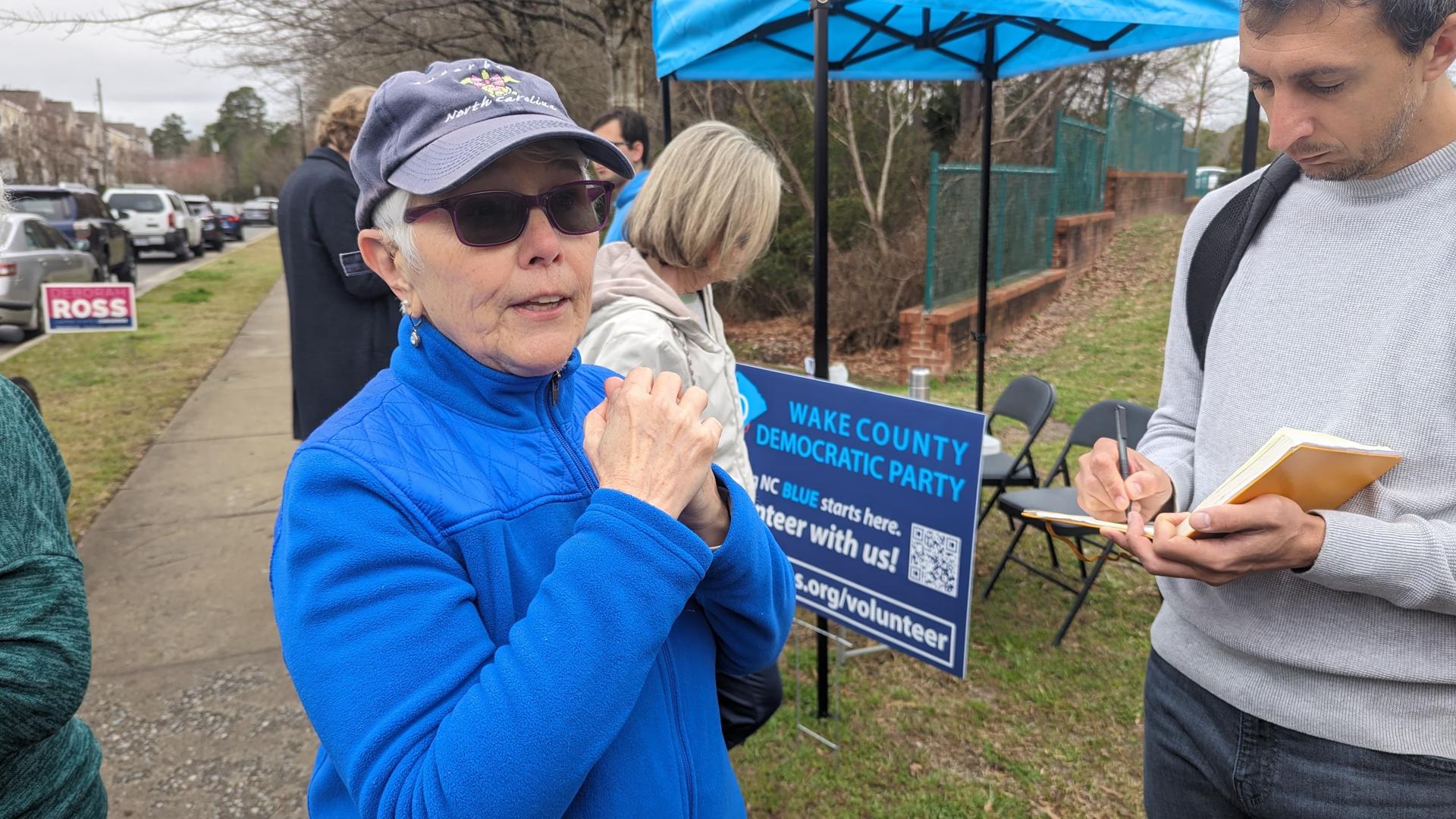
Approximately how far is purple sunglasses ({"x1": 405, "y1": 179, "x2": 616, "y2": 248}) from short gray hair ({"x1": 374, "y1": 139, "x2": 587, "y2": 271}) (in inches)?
0.8

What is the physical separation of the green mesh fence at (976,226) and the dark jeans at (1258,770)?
699 cm

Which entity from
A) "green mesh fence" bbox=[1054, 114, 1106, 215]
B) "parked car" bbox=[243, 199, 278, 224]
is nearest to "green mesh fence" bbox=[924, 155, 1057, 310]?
"green mesh fence" bbox=[1054, 114, 1106, 215]

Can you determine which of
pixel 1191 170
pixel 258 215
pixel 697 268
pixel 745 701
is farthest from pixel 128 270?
pixel 258 215

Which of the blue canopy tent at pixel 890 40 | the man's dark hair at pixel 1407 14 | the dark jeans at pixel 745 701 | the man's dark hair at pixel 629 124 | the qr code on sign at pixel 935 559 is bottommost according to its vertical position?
the dark jeans at pixel 745 701

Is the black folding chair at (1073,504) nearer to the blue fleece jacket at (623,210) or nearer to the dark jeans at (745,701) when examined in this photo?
the dark jeans at (745,701)

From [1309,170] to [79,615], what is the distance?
76.1 inches

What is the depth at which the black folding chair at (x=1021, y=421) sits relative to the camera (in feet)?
14.6

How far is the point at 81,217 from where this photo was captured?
56.5 ft

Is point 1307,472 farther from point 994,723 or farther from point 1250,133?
point 1250,133

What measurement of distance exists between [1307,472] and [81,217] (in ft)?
68.6

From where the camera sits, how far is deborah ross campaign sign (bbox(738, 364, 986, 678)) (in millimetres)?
2809

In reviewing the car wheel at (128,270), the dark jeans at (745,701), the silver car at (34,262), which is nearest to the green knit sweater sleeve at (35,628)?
the dark jeans at (745,701)

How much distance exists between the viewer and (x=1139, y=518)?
1.46 m

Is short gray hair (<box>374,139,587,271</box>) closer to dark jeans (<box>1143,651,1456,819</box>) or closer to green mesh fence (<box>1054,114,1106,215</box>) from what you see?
dark jeans (<box>1143,651,1456,819</box>)
